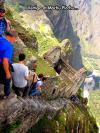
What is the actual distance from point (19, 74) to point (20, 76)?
0.49ft

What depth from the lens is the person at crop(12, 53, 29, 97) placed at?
17.2m

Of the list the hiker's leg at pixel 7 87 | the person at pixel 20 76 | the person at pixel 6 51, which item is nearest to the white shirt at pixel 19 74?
the person at pixel 20 76

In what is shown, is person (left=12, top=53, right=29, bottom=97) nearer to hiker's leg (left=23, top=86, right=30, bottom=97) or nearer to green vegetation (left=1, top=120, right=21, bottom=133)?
hiker's leg (left=23, top=86, right=30, bottom=97)

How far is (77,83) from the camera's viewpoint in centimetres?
4234

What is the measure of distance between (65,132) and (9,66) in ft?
53.3

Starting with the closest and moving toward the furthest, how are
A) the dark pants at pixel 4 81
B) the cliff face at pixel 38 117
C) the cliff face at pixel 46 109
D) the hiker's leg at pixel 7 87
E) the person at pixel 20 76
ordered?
the dark pants at pixel 4 81, the hiker's leg at pixel 7 87, the person at pixel 20 76, the cliff face at pixel 38 117, the cliff face at pixel 46 109

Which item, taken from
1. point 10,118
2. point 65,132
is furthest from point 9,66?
point 65,132

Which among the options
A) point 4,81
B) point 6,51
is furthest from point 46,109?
point 6,51

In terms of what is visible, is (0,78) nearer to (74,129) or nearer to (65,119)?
(65,119)

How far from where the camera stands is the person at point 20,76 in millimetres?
17178

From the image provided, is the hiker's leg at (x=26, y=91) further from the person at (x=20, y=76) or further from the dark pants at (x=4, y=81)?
the dark pants at (x=4, y=81)

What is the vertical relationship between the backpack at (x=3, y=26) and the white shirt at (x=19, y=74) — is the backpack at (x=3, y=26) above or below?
above

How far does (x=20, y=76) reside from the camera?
57.5ft

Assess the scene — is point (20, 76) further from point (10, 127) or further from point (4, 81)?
point (10, 127)
